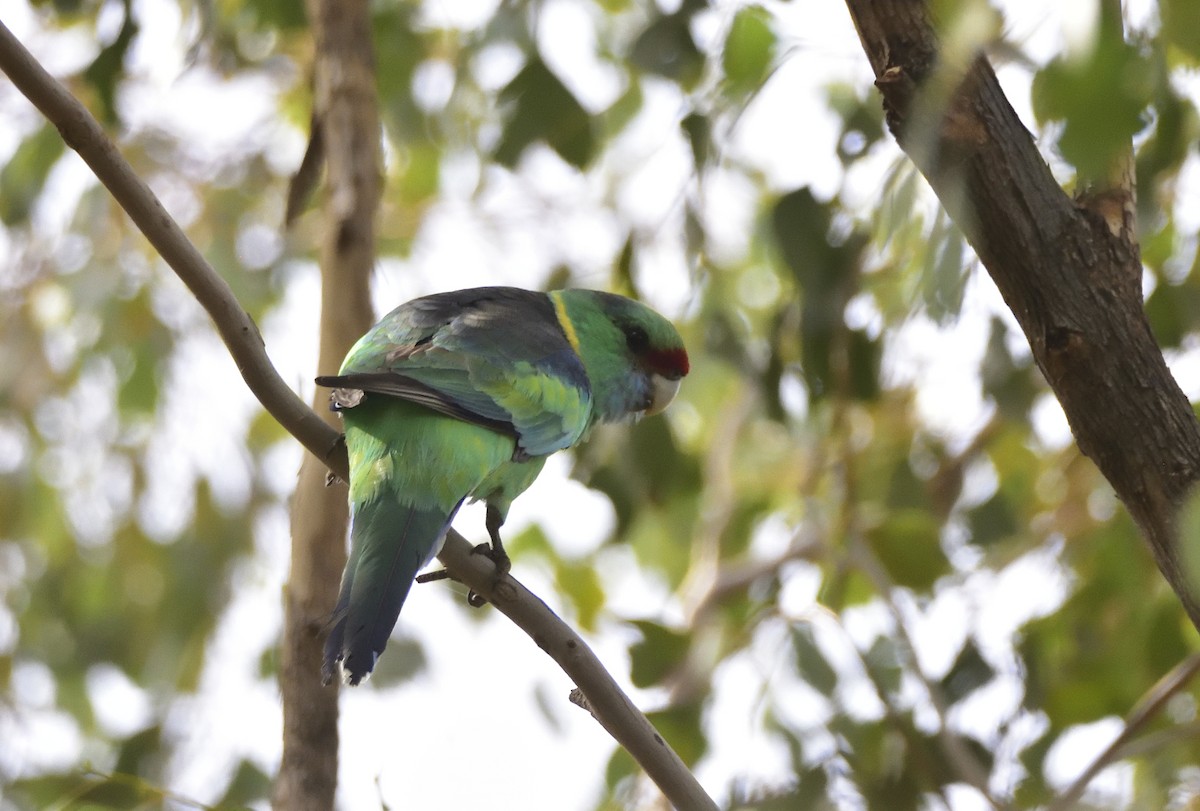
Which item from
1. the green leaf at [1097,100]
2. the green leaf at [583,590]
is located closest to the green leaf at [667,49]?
the green leaf at [583,590]

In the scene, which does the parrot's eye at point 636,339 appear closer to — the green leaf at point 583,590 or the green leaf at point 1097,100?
the green leaf at point 583,590

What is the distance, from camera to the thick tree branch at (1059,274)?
1641mm

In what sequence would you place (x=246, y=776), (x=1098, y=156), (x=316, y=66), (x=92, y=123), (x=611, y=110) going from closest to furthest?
(x=1098, y=156) < (x=92, y=123) < (x=316, y=66) < (x=246, y=776) < (x=611, y=110)

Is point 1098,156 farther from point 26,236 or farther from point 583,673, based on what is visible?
point 26,236

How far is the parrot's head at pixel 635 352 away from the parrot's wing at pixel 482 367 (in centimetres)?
22

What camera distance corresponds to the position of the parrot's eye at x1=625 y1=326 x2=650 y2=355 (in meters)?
3.01

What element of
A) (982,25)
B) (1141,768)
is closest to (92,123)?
(982,25)

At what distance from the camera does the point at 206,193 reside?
4.75m

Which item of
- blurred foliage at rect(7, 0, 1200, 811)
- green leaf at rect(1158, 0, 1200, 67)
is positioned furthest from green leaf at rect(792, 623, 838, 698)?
green leaf at rect(1158, 0, 1200, 67)

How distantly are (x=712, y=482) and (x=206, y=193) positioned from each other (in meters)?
2.23

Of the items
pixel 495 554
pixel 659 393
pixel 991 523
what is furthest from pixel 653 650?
pixel 991 523

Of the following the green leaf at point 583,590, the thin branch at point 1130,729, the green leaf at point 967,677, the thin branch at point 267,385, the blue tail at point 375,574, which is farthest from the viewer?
the green leaf at point 583,590

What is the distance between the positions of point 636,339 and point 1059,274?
1443mm

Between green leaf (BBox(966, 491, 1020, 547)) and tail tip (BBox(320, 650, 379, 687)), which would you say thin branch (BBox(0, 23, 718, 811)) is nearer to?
tail tip (BBox(320, 650, 379, 687))
